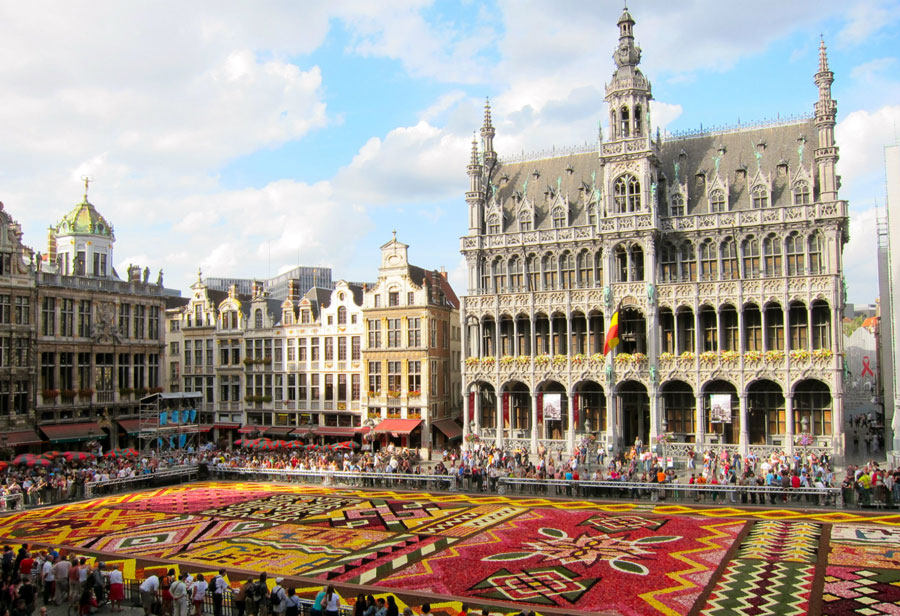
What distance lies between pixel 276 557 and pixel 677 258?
34.1 metres

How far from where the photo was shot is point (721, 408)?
145 ft

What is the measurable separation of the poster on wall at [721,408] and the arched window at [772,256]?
27.0ft

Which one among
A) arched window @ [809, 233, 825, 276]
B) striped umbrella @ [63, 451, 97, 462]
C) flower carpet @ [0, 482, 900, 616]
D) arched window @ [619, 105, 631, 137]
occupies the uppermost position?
arched window @ [619, 105, 631, 137]

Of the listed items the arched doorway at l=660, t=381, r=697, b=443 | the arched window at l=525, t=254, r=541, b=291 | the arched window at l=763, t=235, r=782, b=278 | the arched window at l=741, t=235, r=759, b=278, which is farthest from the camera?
the arched window at l=525, t=254, r=541, b=291

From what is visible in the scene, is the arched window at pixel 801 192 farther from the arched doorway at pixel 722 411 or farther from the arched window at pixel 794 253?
the arched doorway at pixel 722 411

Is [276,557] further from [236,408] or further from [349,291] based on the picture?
[236,408]

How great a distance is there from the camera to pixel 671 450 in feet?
149

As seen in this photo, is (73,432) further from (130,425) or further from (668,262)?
(668,262)

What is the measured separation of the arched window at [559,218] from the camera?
172ft

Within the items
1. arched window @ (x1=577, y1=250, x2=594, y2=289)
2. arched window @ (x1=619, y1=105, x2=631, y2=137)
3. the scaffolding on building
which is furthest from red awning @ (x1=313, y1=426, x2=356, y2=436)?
arched window @ (x1=619, y1=105, x2=631, y2=137)

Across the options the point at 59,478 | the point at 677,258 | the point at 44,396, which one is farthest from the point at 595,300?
the point at 44,396

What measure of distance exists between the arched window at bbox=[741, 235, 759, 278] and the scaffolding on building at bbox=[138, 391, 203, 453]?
130 feet

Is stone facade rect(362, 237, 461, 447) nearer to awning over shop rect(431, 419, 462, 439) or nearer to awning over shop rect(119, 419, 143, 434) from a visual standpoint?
awning over shop rect(431, 419, 462, 439)

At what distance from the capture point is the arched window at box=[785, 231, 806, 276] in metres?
45.2
